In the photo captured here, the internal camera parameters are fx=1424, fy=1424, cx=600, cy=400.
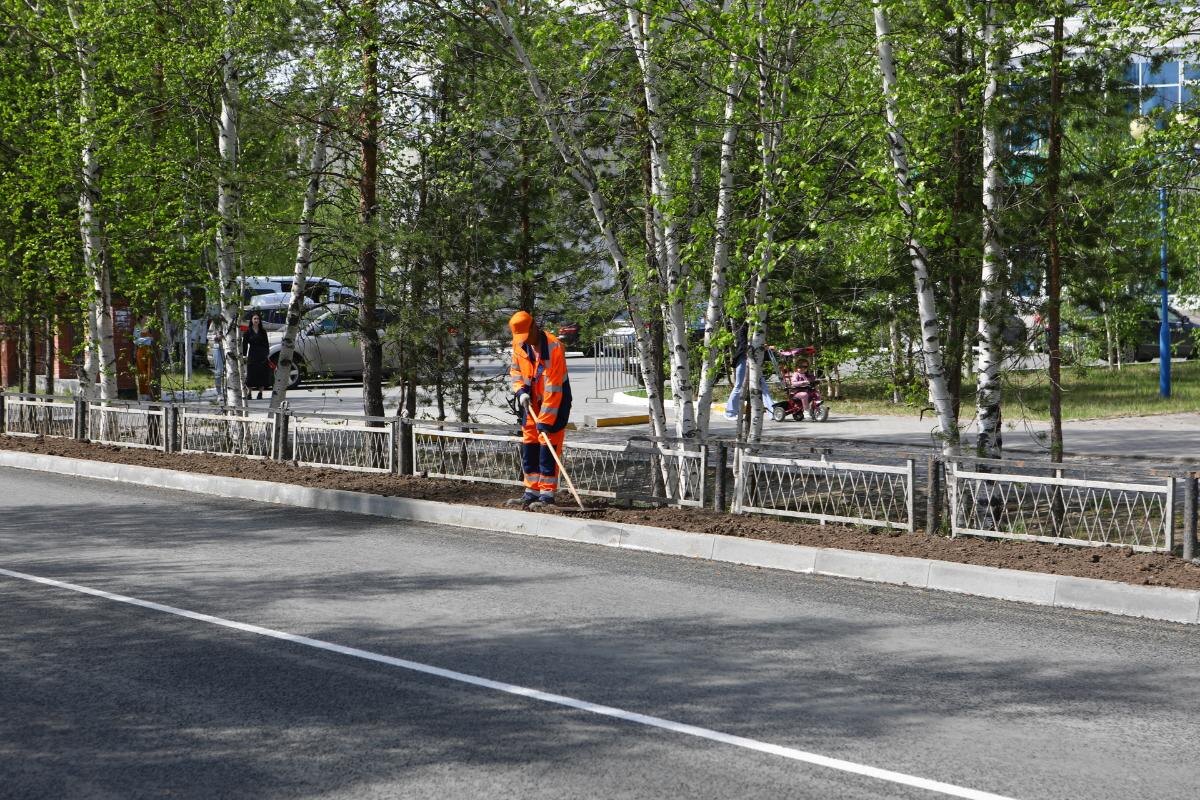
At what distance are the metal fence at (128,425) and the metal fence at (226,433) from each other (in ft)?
1.41

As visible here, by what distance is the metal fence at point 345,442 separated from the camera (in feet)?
52.3

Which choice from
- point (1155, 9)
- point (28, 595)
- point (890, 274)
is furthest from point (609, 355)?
point (28, 595)

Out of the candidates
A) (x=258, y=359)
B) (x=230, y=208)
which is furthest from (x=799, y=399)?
(x=258, y=359)

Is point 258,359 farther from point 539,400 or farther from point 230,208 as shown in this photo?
point 539,400

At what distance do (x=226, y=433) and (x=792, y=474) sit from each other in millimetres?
8976

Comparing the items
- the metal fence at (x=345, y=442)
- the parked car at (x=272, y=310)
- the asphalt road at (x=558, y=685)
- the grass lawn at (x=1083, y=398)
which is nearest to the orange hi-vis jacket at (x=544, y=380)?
the asphalt road at (x=558, y=685)

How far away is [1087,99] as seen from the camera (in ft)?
42.8

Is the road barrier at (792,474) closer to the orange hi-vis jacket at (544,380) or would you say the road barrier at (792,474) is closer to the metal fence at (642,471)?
the metal fence at (642,471)

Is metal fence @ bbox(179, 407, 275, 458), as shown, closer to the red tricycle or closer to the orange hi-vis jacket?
the orange hi-vis jacket

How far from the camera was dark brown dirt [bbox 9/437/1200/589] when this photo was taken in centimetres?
976

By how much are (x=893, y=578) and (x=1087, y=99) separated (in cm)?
546

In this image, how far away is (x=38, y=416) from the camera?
22000 millimetres

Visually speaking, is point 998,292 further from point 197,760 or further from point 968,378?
point 968,378

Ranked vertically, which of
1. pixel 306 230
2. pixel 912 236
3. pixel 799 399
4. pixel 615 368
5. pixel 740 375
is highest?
pixel 306 230
